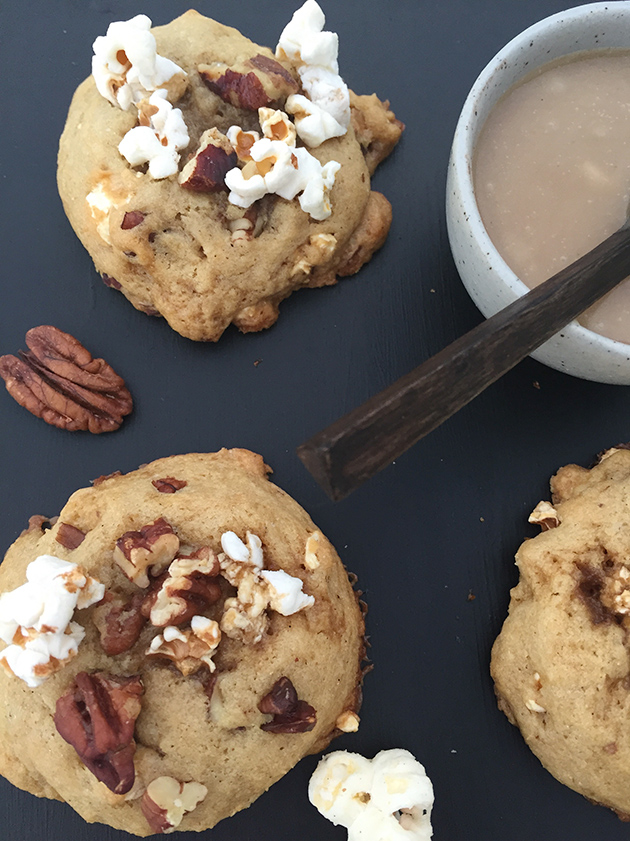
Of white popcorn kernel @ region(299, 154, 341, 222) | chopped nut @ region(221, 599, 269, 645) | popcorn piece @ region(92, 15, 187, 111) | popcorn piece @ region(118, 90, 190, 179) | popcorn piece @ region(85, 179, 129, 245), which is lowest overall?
chopped nut @ region(221, 599, 269, 645)

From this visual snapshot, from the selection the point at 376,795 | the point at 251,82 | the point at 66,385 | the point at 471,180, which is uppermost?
the point at 251,82

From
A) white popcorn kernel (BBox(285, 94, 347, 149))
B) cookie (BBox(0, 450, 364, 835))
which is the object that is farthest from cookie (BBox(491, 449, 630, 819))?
white popcorn kernel (BBox(285, 94, 347, 149))

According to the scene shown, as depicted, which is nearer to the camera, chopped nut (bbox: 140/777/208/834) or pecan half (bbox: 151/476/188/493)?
chopped nut (bbox: 140/777/208/834)

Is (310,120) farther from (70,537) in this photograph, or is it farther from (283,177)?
(70,537)

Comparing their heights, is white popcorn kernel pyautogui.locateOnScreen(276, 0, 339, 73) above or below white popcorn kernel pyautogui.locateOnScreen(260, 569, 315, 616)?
above

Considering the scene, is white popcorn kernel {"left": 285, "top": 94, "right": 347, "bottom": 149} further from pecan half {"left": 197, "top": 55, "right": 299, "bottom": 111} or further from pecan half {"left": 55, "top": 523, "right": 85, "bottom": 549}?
pecan half {"left": 55, "top": 523, "right": 85, "bottom": 549}

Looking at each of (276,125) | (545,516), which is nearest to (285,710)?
(545,516)
